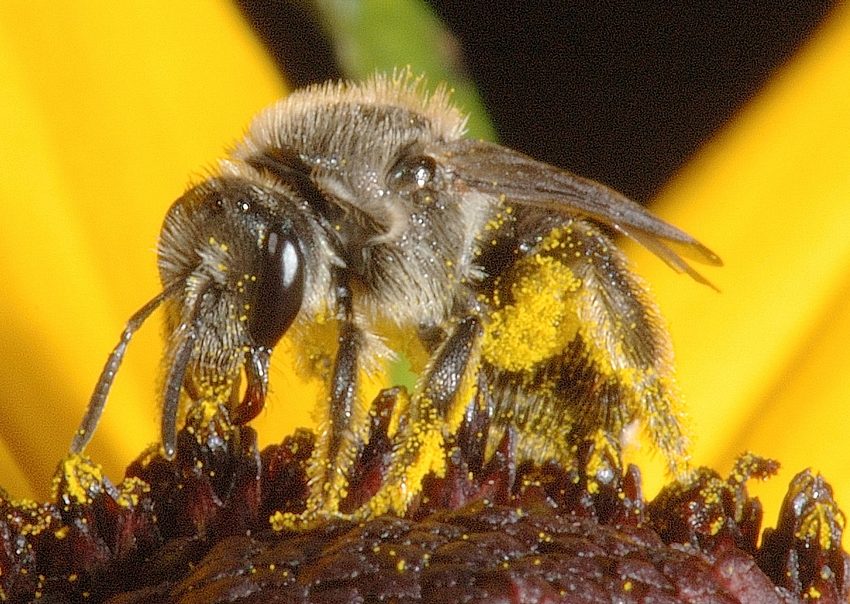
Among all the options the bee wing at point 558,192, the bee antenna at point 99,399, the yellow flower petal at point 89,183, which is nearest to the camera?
the bee antenna at point 99,399

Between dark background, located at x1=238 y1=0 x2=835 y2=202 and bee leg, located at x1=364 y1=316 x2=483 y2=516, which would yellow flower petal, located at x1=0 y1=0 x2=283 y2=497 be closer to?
bee leg, located at x1=364 y1=316 x2=483 y2=516


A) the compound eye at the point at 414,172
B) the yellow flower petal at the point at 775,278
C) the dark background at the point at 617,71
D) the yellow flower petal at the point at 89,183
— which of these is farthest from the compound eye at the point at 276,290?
the dark background at the point at 617,71

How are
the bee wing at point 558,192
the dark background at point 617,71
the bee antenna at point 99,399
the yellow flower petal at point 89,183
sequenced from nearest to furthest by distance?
the bee antenna at point 99,399
the bee wing at point 558,192
the yellow flower petal at point 89,183
the dark background at point 617,71

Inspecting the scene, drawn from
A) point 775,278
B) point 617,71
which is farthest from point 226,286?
point 617,71

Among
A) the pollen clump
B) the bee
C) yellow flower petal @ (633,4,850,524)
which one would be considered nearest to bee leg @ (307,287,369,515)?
the bee

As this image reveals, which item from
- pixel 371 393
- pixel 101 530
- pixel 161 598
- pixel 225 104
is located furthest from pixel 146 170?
pixel 161 598

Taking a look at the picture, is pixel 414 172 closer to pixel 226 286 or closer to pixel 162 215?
pixel 226 286

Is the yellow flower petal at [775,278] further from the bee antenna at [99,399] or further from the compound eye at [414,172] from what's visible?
the bee antenna at [99,399]
